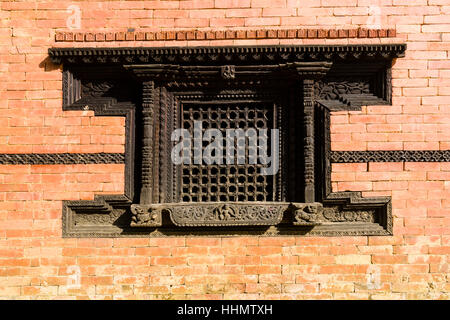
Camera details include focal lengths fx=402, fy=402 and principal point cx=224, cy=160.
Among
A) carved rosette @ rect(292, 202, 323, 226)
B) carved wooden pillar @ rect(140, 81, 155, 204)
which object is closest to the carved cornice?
carved wooden pillar @ rect(140, 81, 155, 204)

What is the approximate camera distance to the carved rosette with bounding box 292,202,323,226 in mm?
3680

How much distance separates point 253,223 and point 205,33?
1852 millimetres

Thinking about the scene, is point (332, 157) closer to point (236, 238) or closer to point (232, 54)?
point (236, 238)

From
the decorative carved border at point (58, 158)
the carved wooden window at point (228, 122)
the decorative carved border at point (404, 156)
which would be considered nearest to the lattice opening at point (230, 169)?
the carved wooden window at point (228, 122)

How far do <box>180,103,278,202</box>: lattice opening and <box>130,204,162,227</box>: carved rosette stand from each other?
34cm

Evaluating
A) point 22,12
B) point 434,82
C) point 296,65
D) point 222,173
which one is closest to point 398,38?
point 434,82

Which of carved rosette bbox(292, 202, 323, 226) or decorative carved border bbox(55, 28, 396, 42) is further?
decorative carved border bbox(55, 28, 396, 42)

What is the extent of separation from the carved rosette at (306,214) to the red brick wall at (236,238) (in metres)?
0.19

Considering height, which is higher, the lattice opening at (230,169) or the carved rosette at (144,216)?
the lattice opening at (230,169)

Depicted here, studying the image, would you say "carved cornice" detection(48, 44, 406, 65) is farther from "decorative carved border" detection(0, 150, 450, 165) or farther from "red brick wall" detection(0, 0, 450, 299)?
"decorative carved border" detection(0, 150, 450, 165)

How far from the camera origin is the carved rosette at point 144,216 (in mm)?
3707

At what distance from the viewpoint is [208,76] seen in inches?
152

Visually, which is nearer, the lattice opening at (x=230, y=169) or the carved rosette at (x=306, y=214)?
the carved rosette at (x=306, y=214)

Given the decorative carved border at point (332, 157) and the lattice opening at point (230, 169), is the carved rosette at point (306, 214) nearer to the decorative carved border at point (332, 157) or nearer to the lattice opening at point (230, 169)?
the lattice opening at point (230, 169)
